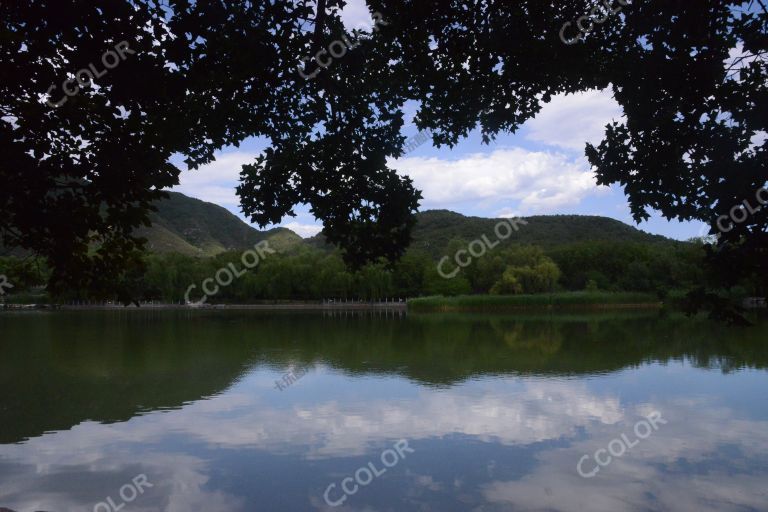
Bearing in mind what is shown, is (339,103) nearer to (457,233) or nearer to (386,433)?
(386,433)

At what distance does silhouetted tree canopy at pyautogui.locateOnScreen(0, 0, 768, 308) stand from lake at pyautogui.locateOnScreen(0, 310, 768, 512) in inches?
127

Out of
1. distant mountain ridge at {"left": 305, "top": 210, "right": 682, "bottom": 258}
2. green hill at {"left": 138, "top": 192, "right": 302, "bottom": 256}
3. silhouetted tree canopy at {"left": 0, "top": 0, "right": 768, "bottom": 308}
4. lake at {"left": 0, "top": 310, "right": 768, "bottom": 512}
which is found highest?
green hill at {"left": 138, "top": 192, "right": 302, "bottom": 256}

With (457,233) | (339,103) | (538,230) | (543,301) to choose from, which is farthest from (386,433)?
(538,230)

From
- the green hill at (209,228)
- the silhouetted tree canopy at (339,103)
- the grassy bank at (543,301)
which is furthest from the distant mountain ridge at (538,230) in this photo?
the silhouetted tree canopy at (339,103)

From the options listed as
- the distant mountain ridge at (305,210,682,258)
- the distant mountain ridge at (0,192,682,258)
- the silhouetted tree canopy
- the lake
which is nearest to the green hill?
the distant mountain ridge at (0,192,682,258)

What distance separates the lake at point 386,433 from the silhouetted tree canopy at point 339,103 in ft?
10.6

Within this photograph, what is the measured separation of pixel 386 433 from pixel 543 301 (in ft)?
158

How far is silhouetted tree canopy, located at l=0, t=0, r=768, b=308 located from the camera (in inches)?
182

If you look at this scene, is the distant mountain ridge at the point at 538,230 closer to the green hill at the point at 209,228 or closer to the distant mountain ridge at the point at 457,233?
the distant mountain ridge at the point at 457,233

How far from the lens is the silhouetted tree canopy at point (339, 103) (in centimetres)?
462

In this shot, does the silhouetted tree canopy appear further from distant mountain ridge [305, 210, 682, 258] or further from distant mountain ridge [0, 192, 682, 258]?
distant mountain ridge [305, 210, 682, 258]

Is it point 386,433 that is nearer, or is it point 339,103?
point 339,103

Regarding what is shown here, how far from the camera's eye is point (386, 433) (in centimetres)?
954

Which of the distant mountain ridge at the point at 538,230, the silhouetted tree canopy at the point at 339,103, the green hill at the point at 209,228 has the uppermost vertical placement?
the green hill at the point at 209,228
